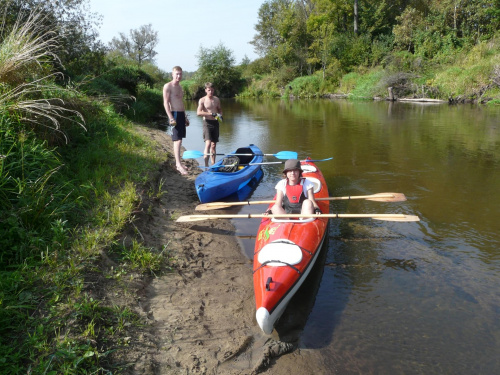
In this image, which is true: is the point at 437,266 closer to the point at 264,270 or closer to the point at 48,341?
the point at 264,270

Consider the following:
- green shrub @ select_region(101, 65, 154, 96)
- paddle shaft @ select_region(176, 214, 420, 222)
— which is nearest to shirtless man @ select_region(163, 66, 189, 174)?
paddle shaft @ select_region(176, 214, 420, 222)

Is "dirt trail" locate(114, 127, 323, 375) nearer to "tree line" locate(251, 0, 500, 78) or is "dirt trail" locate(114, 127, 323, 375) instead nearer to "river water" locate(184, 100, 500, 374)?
"river water" locate(184, 100, 500, 374)

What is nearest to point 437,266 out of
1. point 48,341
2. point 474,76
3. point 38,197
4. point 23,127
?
point 48,341

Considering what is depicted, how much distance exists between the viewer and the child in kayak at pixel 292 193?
4.48 m

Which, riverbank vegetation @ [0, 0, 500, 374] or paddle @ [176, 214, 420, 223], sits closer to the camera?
riverbank vegetation @ [0, 0, 500, 374]

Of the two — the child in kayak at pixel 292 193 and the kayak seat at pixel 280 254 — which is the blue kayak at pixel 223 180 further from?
the kayak seat at pixel 280 254

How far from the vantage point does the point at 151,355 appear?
2518mm

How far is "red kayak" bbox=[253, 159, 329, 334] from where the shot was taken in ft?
9.87

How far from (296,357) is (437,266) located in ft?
7.36

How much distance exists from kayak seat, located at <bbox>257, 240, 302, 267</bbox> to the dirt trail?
403mm

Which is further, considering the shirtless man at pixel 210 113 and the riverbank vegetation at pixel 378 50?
the riverbank vegetation at pixel 378 50

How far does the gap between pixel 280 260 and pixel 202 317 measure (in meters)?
0.90

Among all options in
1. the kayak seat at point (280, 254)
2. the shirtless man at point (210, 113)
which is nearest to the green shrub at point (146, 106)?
the shirtless man at point (210, 113)

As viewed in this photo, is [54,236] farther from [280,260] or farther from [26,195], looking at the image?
[280,260]
